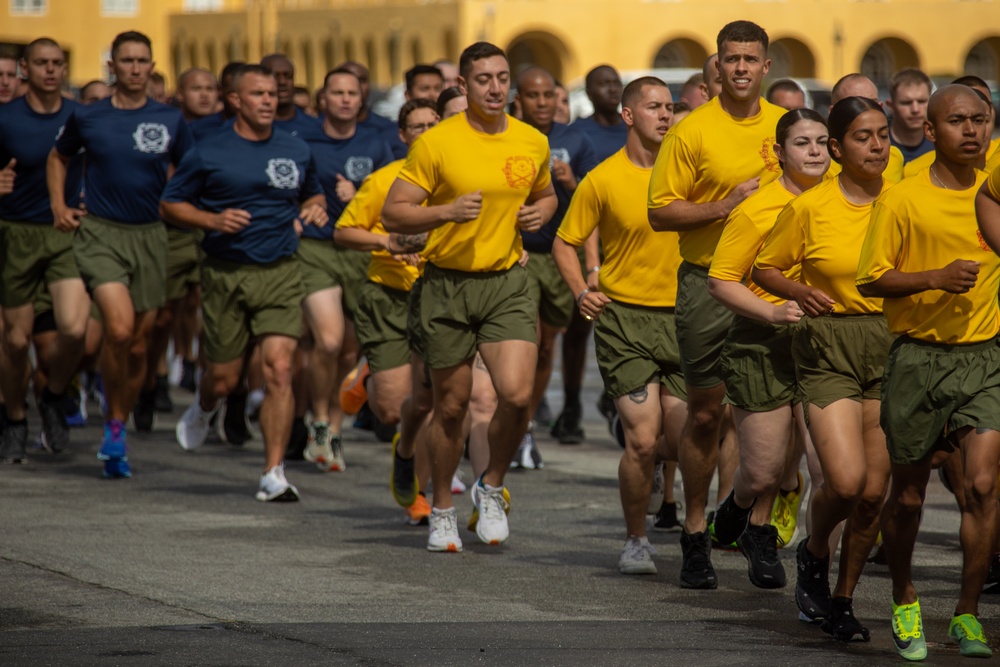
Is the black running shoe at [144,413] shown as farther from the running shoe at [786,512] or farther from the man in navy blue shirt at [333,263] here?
the running shoe at [786,512]

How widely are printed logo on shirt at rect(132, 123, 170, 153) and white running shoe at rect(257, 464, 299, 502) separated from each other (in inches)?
A: 89.4

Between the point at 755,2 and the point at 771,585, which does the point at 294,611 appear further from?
the point at 755,2

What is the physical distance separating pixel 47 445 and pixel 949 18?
75.1 metres

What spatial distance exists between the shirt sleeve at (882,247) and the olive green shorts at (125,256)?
603 centimetres

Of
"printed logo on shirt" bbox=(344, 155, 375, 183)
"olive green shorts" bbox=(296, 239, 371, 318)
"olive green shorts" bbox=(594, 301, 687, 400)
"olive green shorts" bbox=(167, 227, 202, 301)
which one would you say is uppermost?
"printed logo on shirt" bbox=(344, 155, 375, 183)

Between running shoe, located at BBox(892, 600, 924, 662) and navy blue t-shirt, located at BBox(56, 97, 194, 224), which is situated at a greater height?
navy blue t-shirt, located at BBox(56, 97, 194, 224)

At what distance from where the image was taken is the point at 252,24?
9662cm

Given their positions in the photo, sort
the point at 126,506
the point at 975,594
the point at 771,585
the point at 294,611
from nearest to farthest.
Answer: the point at 975,594
the point at 294,611
the point at 771,585
the point at 126,506

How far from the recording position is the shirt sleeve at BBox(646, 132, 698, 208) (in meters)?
8.70

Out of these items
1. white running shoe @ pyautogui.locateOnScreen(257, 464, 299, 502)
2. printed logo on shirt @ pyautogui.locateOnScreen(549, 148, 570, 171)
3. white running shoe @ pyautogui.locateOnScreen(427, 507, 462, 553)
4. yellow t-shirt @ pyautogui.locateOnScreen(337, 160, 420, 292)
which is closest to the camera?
white running shoe @ pyautogui.locateOnScreen(427, 507, 462, 553)

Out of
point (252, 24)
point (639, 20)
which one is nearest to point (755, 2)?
point (639, 20)

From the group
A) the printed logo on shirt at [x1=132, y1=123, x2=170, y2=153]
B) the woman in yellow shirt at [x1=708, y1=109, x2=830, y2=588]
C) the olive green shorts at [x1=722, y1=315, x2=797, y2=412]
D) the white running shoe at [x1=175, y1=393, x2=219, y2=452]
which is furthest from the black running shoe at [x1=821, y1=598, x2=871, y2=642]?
the white running shoe at [x1=175, y1=393, x2=219, y2=452]

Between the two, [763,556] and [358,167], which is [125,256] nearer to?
[358,167]

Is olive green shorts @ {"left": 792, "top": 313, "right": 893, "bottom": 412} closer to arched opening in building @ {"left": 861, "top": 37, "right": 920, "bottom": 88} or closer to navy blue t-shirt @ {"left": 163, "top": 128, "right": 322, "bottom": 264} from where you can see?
navy blue t-shirt @ {"left": 163, "top": 128, "right": 322, "bottom": 264}
